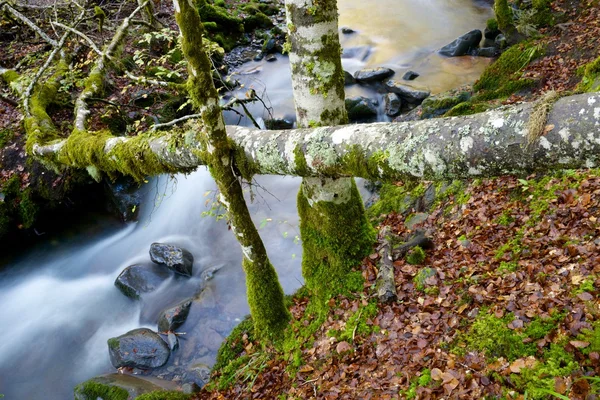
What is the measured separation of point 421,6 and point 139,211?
17529mm

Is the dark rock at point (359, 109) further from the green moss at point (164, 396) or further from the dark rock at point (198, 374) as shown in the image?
the green moss at point (164, 396)

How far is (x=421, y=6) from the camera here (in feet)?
64.6

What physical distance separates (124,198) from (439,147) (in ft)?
35.3

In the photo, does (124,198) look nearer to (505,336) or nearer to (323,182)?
(323,182)

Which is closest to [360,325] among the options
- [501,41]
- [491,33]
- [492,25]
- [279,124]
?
[279,124]

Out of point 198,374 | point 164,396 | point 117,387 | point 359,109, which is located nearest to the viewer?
point 164,396

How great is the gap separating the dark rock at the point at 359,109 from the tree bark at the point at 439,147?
8.77m

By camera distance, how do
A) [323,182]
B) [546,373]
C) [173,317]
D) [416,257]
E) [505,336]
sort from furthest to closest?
1. [173,317]
2. [416,257]
3. [323,182]
4. [505,336]
5. [546,373]

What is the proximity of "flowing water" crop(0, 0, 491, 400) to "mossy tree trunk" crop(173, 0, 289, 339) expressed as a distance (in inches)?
44.5

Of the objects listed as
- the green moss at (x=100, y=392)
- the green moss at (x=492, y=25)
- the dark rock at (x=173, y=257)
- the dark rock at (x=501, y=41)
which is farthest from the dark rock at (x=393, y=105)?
the green moss at (x=100, y=392)

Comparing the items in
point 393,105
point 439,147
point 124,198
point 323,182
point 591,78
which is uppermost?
point 439,147

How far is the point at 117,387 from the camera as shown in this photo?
6258mm

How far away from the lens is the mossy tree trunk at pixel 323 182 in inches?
164

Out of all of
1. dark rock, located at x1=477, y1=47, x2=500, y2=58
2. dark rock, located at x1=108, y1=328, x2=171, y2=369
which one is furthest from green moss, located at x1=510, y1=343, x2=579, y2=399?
dark rock, located at x1=477, y1=47, x2=500, y2=58
